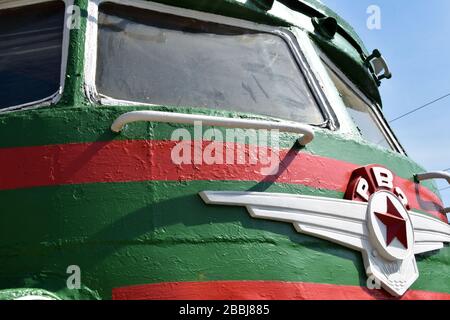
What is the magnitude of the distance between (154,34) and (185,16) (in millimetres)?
251

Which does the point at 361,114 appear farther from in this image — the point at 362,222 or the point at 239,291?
the point at 239,291

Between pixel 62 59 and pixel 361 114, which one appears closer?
pixel 62 59

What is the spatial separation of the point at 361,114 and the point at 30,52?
2603 mm

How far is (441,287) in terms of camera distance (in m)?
4.05

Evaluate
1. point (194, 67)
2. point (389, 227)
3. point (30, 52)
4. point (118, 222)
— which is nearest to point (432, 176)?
point (389, 227)

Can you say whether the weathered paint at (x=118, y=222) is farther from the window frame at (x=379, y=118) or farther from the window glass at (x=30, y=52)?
the window frame at (x=379, y=118)

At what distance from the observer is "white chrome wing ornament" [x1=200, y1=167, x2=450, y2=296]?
3389 mm

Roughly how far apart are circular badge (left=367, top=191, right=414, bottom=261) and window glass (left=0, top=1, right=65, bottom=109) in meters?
1.80

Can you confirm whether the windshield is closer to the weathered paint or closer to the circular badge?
the weathered paint

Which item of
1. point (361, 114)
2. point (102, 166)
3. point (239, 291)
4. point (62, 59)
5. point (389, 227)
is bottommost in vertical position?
point (239, 291)

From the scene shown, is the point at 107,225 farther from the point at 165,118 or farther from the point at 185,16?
the point at 185,16

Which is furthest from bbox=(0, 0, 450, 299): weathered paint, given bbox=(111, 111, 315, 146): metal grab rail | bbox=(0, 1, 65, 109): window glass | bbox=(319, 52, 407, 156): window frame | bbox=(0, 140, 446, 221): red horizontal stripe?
bbox=(319, 52, 407, 156): window frame

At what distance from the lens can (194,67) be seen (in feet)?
13.1

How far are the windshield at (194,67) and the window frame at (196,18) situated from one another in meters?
0.03
